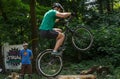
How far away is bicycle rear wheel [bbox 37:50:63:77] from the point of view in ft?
35.9

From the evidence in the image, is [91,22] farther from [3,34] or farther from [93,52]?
[3,34]

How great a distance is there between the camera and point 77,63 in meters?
21.5

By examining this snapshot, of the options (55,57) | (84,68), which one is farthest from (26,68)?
(55,57)

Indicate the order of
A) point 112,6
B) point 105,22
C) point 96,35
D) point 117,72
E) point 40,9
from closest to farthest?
point 117,72, point 40,9, point 96,35, point 105,22, point 112,6

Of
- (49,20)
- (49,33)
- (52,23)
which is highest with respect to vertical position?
(49,20)

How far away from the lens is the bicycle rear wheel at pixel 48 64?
11.0 meters

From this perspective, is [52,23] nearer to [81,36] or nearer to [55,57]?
[55,57]

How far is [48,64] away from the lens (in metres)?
11.2

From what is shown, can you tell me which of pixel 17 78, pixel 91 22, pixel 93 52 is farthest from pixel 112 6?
pixel 17 78

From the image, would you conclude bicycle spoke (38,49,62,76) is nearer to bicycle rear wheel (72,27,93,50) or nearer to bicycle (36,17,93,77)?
bicycle (36,17,93,77)

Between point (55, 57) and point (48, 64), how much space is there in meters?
0.30

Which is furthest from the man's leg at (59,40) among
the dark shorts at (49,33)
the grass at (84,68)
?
the grass at (84,68)

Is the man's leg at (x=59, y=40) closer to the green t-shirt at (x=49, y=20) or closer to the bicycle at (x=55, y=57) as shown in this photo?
the bicycle at (x=55, y=57)

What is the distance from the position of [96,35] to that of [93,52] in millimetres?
1175
